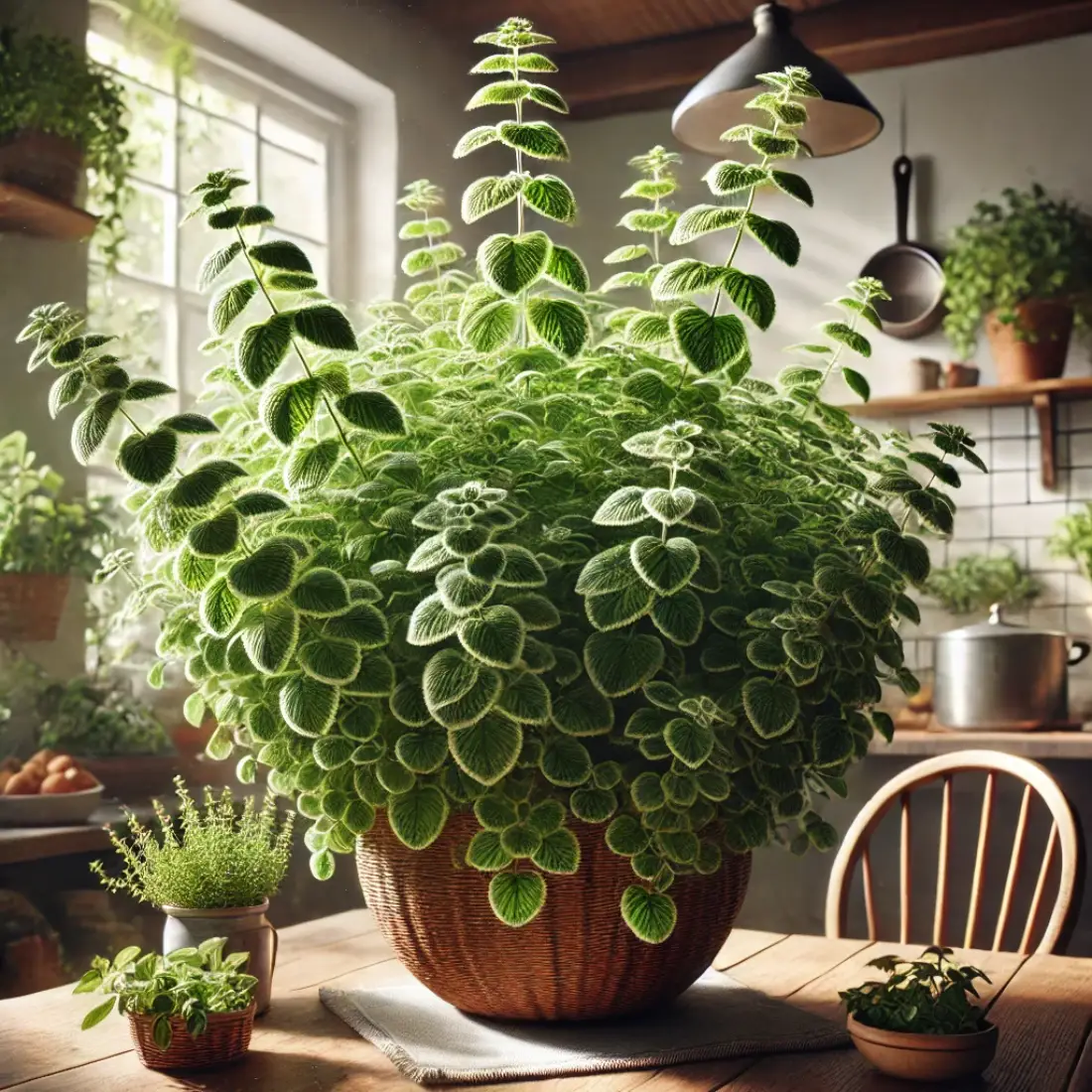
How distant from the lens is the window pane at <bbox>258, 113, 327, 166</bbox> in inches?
109

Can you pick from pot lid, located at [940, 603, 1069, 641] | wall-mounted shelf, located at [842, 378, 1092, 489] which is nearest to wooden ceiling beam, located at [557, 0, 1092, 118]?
wall-mounted shelf, located at [842, 378, 1092, 489]

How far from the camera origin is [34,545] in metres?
2.03

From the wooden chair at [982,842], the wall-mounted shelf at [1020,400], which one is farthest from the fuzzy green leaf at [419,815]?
the wall-mounted shelf at [1020,400]

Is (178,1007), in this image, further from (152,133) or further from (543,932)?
(152,133)

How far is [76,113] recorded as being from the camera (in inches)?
83.3

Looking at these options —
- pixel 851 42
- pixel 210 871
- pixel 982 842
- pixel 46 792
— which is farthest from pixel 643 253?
pixel 851 42

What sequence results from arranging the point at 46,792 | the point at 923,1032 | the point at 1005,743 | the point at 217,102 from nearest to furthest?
the point at 923,1032 < the point at 46,792 < the point at 217,102 < the point at 1005,743

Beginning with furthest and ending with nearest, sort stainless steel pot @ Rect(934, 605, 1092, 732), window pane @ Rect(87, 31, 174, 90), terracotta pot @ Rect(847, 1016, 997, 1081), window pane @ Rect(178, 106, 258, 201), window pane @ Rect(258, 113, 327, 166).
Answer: stainless steel pot @ Rect(934, 605, 1092, 732)
window pane @ Rect(258, 113, 327, 166)
window pane @ Rect(178, 106, 258, 201)
window pane @ Rect(87, 31, 174, 90)
terracotta pot @ Rect(847, 1016, 997, 1081)

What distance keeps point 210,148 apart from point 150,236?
272 millimetres

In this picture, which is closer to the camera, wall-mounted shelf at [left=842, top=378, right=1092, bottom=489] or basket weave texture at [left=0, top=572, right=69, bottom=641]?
basket weave texture at [left=0, top=572, right=69, bottom=641]

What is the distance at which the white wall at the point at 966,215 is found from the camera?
10.9 ft

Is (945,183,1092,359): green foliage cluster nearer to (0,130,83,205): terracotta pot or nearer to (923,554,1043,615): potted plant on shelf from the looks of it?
(923,554,1043,615): potted plant on shelf

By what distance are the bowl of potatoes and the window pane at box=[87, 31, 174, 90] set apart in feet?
3.93

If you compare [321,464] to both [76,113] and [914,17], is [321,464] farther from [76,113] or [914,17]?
[914,17]
